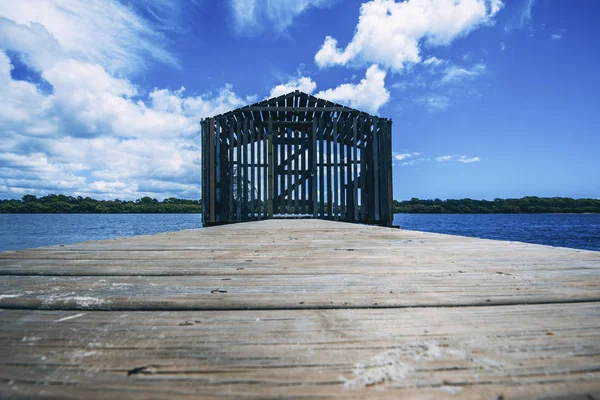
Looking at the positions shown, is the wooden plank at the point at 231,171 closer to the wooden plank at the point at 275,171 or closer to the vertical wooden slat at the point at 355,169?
the wooden plank at the point at 275,171

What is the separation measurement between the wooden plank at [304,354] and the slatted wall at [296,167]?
9034 mm

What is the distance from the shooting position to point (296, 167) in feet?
34.4

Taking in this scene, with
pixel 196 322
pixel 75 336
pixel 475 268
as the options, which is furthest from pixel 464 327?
pixel 75 336

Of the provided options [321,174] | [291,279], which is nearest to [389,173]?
[321,174]

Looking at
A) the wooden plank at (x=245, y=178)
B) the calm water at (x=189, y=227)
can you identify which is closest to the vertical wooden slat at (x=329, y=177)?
the wooden plank at (x=245, y=178)

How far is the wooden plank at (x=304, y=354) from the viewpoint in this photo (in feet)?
2.05

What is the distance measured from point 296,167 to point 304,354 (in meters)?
9.84

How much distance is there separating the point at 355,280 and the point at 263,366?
85cm

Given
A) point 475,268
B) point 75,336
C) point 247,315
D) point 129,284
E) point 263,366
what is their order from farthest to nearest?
1. point 475,268
2. point 129,284
3. point 247,315
4. point 75,336
5. point 263,366

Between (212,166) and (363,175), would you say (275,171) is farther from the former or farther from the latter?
(363,175)

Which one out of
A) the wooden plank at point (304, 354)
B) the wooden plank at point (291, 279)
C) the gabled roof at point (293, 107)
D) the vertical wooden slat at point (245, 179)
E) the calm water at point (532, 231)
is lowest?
the calm water at point (532, 231)

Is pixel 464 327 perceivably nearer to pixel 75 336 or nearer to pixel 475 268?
pixel 475 268

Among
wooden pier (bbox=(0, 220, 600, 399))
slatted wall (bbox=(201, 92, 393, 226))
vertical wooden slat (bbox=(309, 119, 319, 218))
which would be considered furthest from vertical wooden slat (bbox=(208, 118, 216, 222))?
wooden pier (bbox=(0, 220, 600, 399))

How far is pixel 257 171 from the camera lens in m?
10.2
